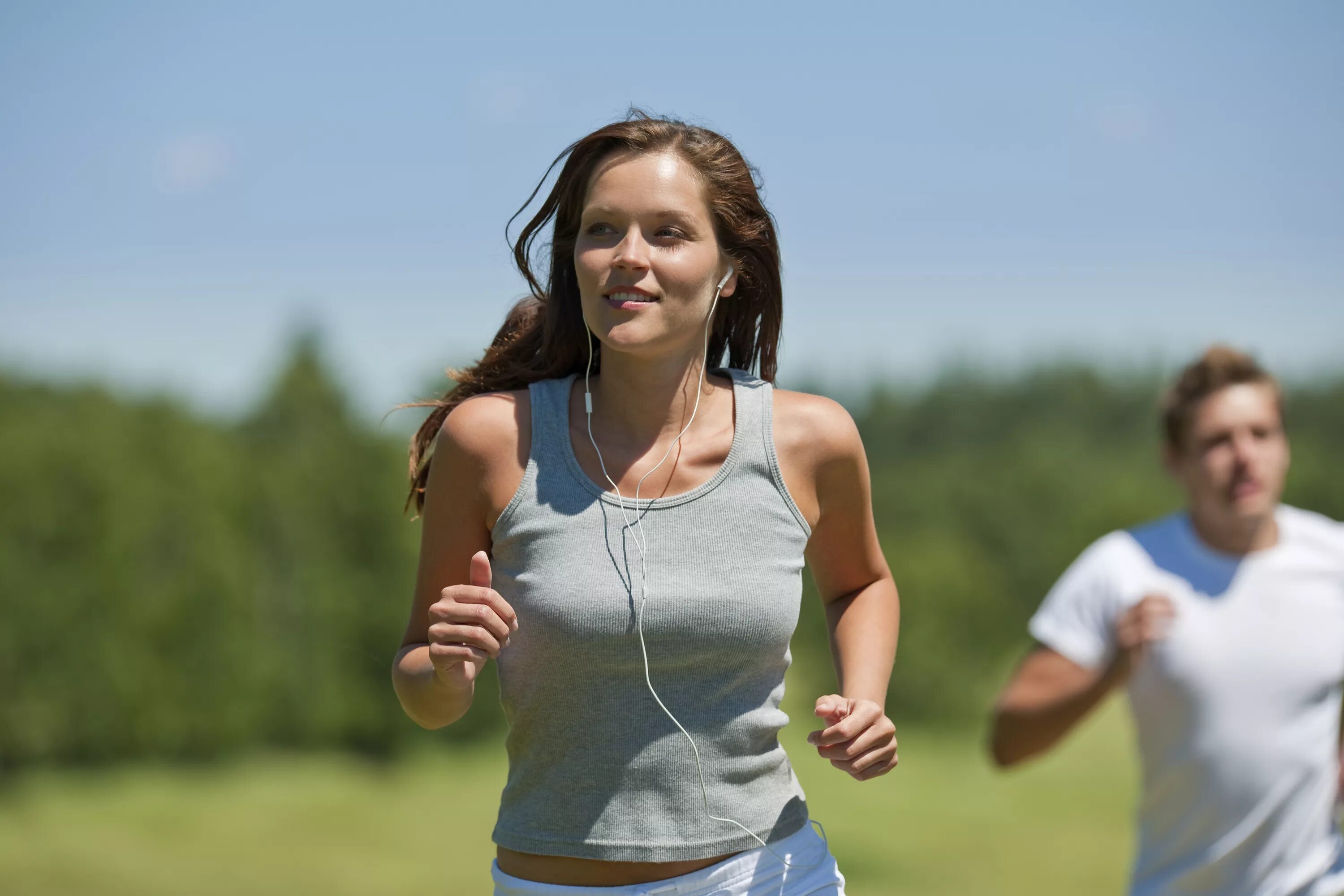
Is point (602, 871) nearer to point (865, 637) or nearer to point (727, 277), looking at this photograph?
point (865, 637)

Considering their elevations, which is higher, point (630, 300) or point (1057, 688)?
point (630, 300)

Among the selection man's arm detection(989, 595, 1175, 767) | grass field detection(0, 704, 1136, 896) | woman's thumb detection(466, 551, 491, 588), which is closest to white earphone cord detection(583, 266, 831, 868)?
woman's thumb detection(466, 551, 491, 588)

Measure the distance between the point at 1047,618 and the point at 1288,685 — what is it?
0.61 meters

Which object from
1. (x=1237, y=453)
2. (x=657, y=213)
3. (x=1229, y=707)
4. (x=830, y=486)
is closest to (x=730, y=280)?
(x=657, y=213)

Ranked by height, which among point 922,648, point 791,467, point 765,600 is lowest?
point 922,648

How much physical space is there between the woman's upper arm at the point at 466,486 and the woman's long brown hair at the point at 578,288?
0.19m

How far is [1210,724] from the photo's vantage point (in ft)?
10.5

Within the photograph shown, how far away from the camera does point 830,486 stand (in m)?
2.34

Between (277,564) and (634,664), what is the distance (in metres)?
12.6

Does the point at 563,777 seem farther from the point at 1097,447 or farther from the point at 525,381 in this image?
the point at 1097,447

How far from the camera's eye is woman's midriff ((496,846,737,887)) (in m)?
2.09

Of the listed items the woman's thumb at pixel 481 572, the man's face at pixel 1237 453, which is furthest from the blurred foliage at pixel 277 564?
the woman's thumb at pixel 481 572

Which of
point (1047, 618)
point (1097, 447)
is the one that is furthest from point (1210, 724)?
point (1097, 447)

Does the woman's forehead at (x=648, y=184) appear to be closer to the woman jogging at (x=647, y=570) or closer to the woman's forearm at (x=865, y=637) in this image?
the woman jogging at (x=647, y=570)
